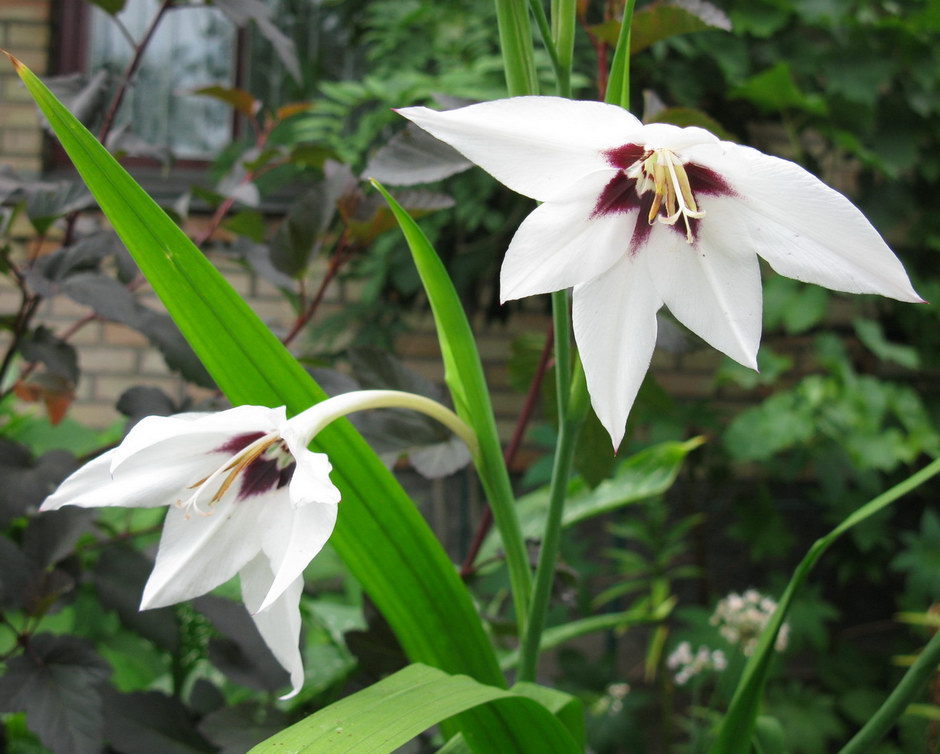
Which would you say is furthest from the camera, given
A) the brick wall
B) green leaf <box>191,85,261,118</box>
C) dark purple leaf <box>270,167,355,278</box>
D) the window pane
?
the window pane

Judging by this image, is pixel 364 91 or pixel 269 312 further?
pixel 269 312

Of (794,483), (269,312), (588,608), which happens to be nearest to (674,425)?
(588,608)

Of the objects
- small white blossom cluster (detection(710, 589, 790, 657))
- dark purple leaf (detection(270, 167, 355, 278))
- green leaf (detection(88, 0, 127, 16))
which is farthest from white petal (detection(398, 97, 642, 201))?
small white blossom cluster (detection(710, 589, 790, 657))

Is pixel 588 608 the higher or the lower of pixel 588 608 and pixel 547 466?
the lower

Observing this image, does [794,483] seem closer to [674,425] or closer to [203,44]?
[674,425]

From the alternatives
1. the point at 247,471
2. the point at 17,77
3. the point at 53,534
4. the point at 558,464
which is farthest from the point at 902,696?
the point at 17,77

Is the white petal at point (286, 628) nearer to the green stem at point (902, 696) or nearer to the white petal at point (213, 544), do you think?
the white petal at point (213, 544)

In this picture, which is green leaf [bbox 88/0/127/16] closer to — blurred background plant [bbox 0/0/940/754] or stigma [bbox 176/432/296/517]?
blurred background plant [bbox 0/0/940/754]
